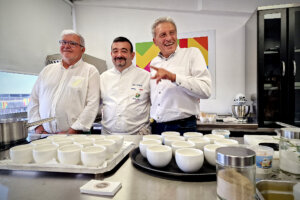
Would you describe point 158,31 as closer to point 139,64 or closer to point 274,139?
point 274,139

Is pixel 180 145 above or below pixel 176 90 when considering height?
below

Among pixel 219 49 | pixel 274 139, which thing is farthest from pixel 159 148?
pixel 219 49

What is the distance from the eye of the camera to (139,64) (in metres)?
3.51

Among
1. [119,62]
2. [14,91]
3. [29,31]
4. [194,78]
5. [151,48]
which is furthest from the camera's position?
[151,48]

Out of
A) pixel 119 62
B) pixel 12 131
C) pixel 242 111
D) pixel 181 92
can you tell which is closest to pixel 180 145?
pixel 181 92

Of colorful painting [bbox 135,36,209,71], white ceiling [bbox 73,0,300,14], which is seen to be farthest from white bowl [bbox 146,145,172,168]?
white ceiling [bbox 73,0,300,14]

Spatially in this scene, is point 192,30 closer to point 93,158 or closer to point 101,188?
point 93,158

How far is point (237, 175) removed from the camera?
583mm

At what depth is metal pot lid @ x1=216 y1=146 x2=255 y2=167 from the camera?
567 mm

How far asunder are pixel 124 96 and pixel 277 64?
204 centimetres

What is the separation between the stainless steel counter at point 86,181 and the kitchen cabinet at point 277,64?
2.25 m

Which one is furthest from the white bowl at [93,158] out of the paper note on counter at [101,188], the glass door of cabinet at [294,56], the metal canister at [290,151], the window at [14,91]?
the glass door of cabinet at [294,56]

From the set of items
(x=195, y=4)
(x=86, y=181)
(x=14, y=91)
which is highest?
(x=195, y=4)

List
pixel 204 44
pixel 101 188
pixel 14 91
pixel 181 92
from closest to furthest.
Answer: pixel 101 188 < pixel 181 92 < pixel 14 91 < pixel 204 44
